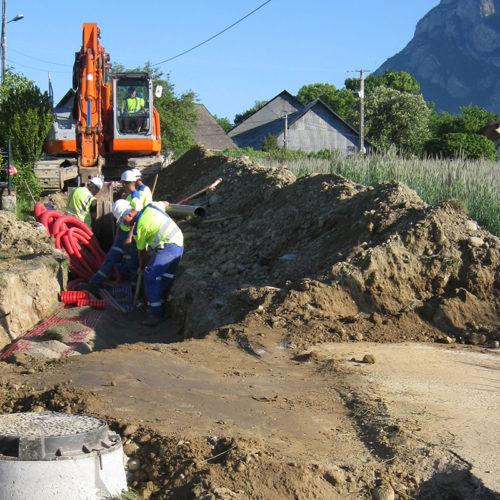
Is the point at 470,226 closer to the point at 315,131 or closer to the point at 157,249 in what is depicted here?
the point at 157,249

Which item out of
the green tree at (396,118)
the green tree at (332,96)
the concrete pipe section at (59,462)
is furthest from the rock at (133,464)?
the green tree at (332,96)

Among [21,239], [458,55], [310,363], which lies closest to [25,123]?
[21,239]

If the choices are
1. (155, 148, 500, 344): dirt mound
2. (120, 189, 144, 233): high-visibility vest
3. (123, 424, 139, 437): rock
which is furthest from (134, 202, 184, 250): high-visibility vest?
(123, 424, 139, 437): rock

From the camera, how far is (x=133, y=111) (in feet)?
56.1

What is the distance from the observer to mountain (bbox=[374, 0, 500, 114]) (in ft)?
527

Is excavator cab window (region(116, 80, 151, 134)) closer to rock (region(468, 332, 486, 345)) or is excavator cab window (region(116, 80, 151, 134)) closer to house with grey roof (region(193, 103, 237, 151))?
rock (region(468, 332, 486, 345))

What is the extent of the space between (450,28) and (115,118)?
579 ft

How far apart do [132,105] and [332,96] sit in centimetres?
6297

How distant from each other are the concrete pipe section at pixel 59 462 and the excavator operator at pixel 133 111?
13933 mm

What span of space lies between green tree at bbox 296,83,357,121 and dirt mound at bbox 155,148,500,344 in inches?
2491

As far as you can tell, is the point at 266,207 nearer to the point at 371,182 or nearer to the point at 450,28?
the point at 371,182

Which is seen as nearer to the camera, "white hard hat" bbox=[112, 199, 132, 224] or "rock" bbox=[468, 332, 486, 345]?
"rock" bbox=[468, 332, 486, 345]

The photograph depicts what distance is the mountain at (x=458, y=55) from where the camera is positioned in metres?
161

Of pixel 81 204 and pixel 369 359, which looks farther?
pixel 81 204
